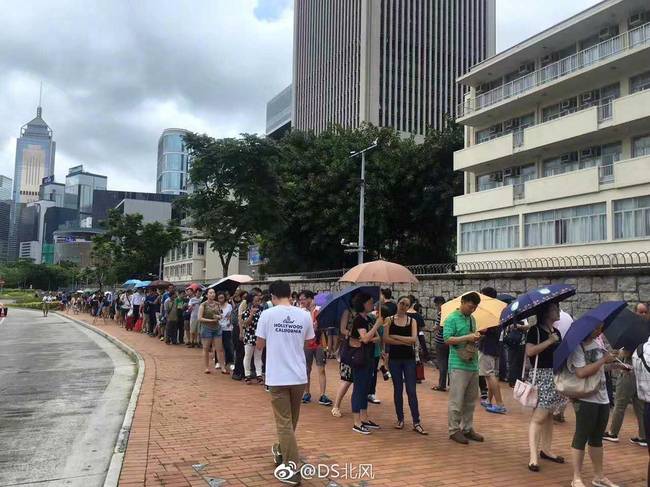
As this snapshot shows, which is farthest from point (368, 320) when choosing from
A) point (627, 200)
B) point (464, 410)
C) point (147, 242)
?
point (147, 242)

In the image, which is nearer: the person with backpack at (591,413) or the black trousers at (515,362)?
the person with backpack at (591,413)

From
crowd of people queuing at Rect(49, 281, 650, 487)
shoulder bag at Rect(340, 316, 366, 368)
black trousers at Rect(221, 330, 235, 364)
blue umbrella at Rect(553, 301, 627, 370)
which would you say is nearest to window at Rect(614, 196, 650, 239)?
crowd of people queuing at Rect(49, 281, 650, 487)

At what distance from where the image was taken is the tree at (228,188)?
26.8 m

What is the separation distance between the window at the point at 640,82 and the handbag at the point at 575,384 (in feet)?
Answer: 79.8

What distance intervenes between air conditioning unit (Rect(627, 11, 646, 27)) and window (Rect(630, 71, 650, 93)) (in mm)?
2580

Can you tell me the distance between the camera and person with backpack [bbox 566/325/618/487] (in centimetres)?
508

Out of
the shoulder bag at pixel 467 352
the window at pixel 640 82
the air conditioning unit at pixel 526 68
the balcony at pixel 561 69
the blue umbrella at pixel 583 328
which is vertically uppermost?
the air conditioning unit at pixel 526 68

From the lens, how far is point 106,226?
147ft

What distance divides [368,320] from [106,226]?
136 feet

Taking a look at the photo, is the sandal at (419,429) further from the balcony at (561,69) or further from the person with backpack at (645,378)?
the balcony at (561,69)

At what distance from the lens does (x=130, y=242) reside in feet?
146

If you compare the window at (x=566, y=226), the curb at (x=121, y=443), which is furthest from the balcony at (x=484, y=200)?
the curb at (x=121, y=443)

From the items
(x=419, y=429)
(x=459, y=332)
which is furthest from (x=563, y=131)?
(x=419, y=429)

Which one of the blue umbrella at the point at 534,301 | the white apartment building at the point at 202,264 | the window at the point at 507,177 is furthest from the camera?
the white apartment building at the point at 202,264
